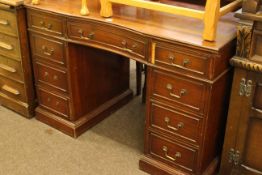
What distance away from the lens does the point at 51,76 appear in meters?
2.24

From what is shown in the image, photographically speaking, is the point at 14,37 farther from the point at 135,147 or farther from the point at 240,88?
the point at 240,88

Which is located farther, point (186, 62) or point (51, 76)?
point (51, 76)

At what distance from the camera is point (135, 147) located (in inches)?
87.0

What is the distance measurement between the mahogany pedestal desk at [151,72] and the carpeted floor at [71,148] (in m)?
0.09

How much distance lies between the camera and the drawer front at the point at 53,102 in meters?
2.26

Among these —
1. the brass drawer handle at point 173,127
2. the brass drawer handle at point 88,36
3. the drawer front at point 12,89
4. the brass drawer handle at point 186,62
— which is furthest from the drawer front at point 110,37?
the drawer front at point 12,89

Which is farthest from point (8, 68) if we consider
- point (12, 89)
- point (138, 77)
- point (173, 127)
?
point (173, 127)

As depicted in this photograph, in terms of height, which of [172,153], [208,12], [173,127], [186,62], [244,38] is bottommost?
[172,153]

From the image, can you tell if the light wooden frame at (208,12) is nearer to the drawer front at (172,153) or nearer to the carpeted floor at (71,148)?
the drawer front at (172,153)

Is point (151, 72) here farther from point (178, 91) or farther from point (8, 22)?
point (8, 22)

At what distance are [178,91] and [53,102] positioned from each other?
98cm

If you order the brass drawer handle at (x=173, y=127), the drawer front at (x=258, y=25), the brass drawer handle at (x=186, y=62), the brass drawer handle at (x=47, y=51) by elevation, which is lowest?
the brass drawer handle at (x=173, y=127)

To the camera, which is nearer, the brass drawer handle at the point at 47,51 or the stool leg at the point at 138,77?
the brass drawer handle at the point at 47,51

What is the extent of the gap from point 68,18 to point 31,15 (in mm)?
324
